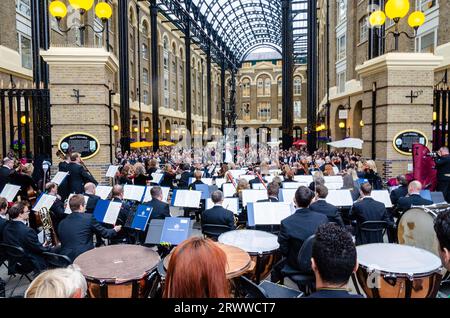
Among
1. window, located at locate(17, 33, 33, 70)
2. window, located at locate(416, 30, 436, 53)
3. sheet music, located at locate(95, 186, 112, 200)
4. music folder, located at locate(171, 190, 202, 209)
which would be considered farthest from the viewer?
window, located at locate(17, 33, 33, 70)

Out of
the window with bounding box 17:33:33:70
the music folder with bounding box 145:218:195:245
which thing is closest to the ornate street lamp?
the music folder with bounding box 145:218:195:245

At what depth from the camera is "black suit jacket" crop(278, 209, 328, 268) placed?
14.0ft

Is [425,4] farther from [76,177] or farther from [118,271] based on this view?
[118,271]

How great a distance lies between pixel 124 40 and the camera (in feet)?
59.7

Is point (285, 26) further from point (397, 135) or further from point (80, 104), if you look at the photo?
point (80, 104)

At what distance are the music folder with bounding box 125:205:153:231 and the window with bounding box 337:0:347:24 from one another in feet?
88.7

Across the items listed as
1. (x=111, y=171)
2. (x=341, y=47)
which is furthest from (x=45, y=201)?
(x=341, y=47)

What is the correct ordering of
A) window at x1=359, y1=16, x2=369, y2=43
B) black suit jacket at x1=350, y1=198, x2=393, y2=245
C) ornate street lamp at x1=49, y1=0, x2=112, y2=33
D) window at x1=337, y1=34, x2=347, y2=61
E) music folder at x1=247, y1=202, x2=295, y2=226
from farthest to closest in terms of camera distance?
window at x1=337, y1=34, x2=347, y2=61 → window at x1=359, y1=16, x2=369, y2=43 → ornate street lamp at x1=49, y1=0, x2=112, y2=33 → black suit jacket at x1=350, y1=198, x2=393, y2=245 → music folder at x1=247, y1=202, x2=295, y2=226

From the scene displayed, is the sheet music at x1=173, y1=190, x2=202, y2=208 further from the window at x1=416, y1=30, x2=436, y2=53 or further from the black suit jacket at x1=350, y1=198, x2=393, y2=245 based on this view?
the window at x1=416, y1=30, x2=436, y2=53

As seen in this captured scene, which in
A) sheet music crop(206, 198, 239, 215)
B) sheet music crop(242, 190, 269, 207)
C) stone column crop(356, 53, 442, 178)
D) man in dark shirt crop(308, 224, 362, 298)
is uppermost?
stone column crop(356, 53, 442, 178)

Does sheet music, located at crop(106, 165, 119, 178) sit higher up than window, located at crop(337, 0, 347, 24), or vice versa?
window, located at crop(337, 0, 347, 24)

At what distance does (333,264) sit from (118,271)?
2510 millimetres

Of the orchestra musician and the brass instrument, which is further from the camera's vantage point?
the orchestra musician
